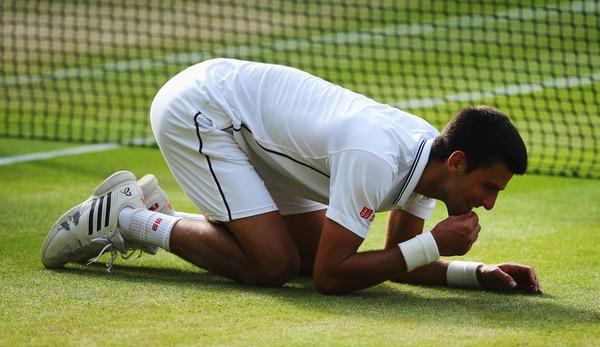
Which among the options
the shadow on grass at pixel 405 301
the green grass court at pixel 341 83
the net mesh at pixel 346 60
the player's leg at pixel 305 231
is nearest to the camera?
the green grass court at pixel 341 83

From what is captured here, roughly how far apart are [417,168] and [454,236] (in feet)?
0.97

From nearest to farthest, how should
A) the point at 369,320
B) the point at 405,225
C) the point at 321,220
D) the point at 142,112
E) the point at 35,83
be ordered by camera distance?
the point at 369,320, the point at 405,225, the point at 321,220, the point at 142,112, the point at 35,83

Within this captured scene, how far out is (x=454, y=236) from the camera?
447cm

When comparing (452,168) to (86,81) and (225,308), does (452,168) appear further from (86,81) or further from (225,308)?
(86,81)

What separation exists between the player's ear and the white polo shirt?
112 millimetres

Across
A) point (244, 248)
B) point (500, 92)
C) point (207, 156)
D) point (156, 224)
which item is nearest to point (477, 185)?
point (244, 248)

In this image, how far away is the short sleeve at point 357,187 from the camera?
4363 mm

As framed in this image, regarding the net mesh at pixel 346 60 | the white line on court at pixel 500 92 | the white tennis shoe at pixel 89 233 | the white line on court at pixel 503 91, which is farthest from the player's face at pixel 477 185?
the white line on court at pixel 503 91

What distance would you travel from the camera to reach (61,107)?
10.0 metres

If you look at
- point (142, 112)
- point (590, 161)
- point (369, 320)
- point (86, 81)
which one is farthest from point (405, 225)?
point (86, 81)

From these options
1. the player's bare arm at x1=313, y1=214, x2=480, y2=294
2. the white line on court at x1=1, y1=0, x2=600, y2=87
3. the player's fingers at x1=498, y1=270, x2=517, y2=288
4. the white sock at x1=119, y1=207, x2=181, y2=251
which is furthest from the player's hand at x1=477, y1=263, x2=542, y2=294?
the white line on court at x1=1, y1=0, x2=600, y2=87

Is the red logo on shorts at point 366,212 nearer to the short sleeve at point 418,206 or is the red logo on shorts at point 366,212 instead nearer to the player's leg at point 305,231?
the short sleeve at point 418,206

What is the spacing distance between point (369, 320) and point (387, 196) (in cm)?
54

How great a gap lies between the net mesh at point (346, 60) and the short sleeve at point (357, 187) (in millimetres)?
3568
